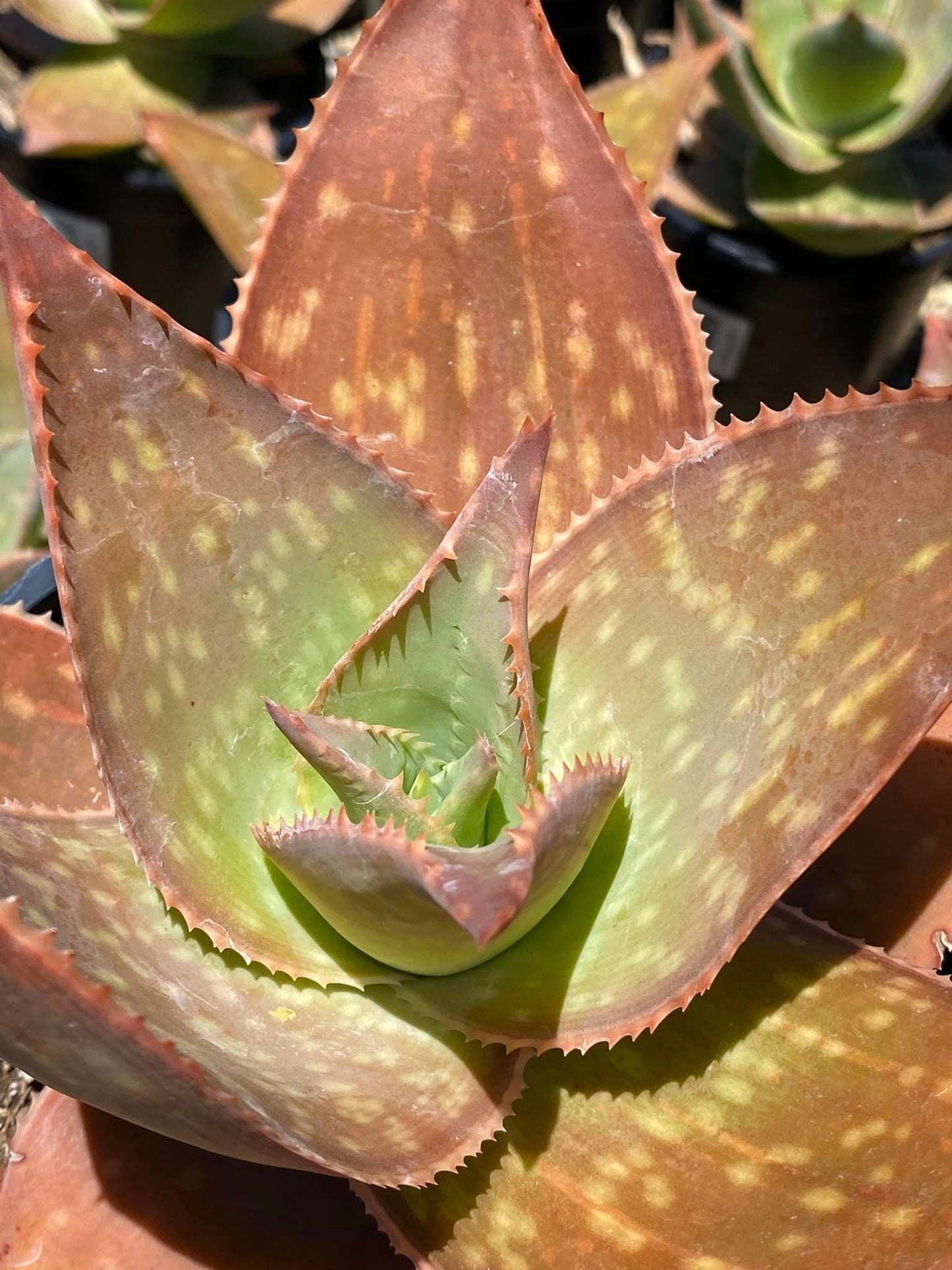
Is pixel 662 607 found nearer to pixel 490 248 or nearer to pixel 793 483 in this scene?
pixel 793 483

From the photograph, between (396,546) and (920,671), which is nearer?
(920,671)

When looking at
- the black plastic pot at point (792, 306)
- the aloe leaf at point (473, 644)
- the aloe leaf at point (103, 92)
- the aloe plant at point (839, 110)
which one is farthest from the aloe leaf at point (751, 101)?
the aloe leaf at point (473, 644)

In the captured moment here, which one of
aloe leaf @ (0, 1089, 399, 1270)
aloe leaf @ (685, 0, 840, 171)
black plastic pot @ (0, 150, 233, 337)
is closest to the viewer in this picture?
aloe leaf @ (0, 1089, 399, 1270)

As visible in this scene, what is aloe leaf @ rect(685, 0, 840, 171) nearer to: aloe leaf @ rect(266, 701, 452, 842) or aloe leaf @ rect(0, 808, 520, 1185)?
aloe leaf @ rect(266, 701, 452, 842)

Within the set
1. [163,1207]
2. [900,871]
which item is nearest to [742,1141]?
[900,871]

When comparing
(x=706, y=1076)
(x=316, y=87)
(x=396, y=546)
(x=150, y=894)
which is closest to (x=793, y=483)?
(x=396, y=546)

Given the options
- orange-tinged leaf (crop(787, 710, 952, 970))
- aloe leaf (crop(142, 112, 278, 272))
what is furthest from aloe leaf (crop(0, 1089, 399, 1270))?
aloe leaf (crop(142, 112, 278, 272))
